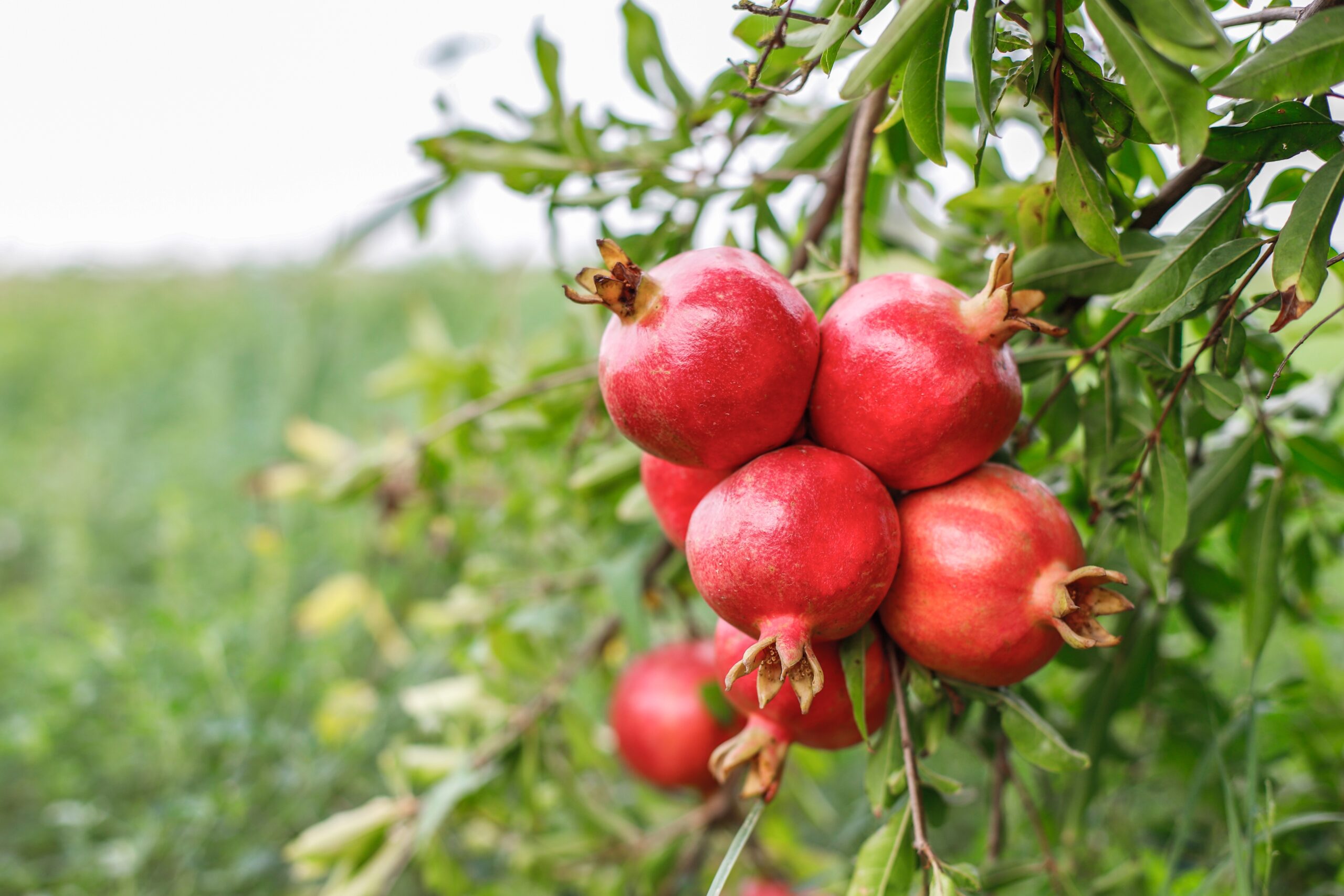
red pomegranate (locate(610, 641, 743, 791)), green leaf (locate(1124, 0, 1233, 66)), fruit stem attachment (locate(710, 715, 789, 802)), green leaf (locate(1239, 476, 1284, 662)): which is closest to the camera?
green leaf (locate(1124, 0, 1233, 66))

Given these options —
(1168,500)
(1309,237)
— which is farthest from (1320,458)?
(1309,237)

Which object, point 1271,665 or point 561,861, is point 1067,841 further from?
point 1271,665

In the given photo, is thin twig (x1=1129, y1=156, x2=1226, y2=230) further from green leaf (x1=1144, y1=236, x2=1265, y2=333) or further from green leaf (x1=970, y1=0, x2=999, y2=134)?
green leaf (x1=970, y1=0, x2=999, y2=134)

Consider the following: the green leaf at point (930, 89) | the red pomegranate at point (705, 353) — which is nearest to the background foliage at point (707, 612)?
the green leaf at point (930, 89)

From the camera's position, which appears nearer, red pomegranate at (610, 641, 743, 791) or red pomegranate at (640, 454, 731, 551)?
red pomegranate at (640, 454, 731, 551)

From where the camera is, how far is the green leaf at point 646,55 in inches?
33.4

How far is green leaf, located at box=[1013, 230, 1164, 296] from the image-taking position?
22.4 inches

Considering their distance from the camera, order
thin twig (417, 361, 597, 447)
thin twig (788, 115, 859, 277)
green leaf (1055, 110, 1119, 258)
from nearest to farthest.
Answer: green leaf (1055, 110, 1119, 258) < thin twig (788, 115, 859, 277) < thin twig (417, 361, 597, 447)

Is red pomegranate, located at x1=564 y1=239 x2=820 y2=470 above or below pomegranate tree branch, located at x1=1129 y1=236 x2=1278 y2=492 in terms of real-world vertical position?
above

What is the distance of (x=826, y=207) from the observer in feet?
2.64

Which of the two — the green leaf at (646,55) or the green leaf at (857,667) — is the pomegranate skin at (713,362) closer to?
the green leaf at (857,667)

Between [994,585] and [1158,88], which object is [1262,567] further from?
[1158,88]

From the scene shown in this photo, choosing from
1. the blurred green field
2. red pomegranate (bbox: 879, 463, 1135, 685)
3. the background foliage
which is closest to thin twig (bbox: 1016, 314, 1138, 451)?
the background foliage

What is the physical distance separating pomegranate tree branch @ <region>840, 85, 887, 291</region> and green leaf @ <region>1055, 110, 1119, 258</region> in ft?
0.51
